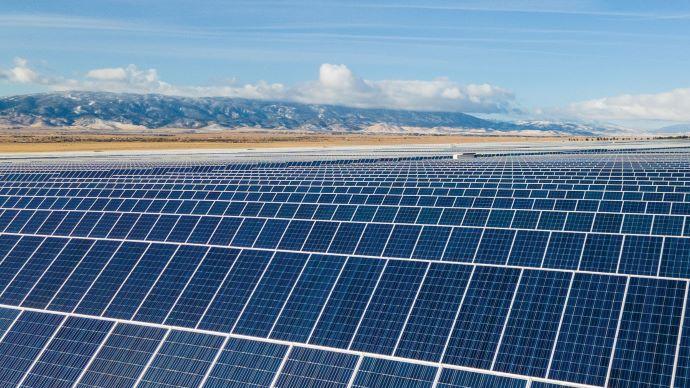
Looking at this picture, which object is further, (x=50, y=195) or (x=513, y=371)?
(x=50, y=195)

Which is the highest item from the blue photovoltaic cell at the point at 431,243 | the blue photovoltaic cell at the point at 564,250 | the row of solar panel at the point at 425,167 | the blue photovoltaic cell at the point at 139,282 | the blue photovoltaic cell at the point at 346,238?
the row of solar panel at the point at 425,167

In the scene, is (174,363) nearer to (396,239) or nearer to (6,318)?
(6,318)

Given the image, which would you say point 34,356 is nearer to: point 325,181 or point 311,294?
point 311,294

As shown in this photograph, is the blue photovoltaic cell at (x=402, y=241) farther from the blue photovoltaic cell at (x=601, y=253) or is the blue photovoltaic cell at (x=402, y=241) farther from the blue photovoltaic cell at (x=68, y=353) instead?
the blue photovoltaic cell at (x=68, y=353)

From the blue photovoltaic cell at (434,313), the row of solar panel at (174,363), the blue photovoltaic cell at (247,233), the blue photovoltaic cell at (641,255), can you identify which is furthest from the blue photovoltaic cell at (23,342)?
the blue photovoltaic cell at (641,255)

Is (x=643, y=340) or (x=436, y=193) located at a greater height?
(x=436, y=193)

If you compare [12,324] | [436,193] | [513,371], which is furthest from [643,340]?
[12,324]

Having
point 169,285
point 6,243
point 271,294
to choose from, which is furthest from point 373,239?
point 6,243

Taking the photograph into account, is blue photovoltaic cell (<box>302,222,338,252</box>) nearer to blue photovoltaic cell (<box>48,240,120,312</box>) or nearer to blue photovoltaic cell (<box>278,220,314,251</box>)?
blue photovoltaic cell (<box>278,220,314,251</box>)

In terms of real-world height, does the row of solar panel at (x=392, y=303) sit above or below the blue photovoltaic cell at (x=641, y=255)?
below
